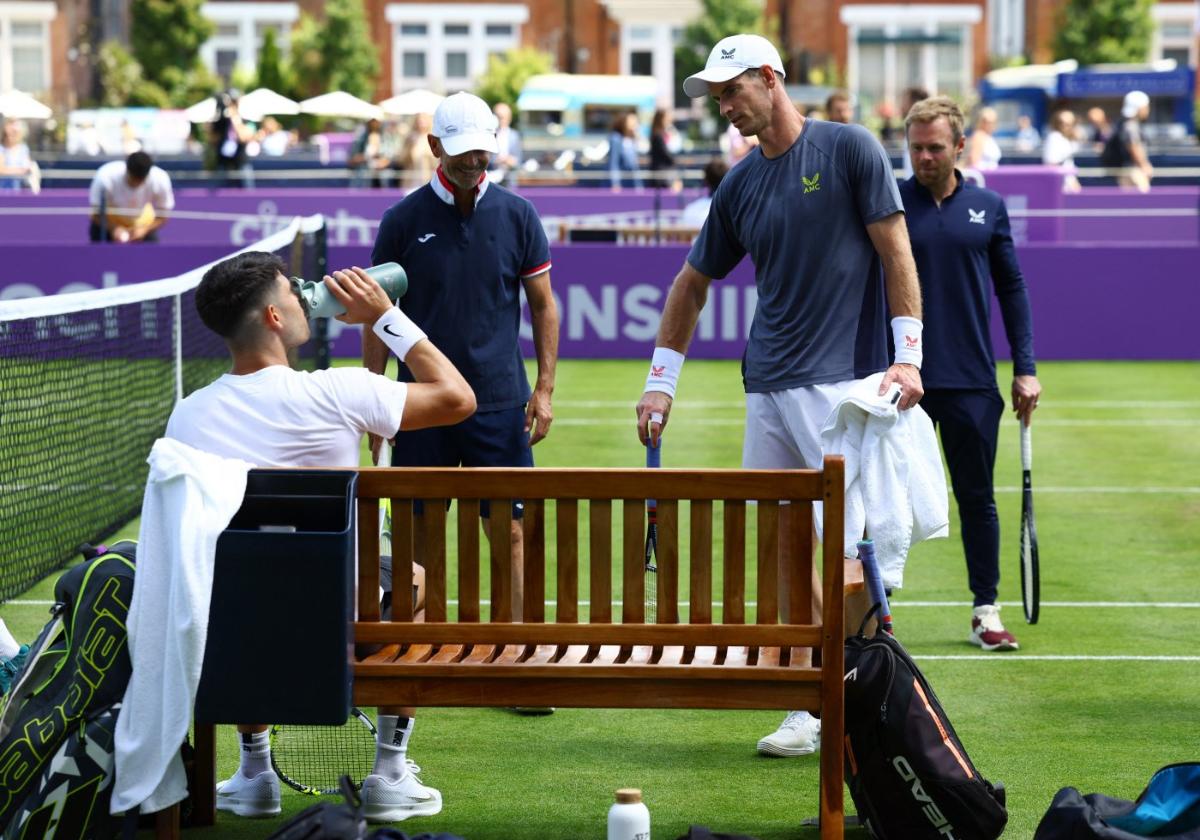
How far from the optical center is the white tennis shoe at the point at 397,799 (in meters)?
5.43

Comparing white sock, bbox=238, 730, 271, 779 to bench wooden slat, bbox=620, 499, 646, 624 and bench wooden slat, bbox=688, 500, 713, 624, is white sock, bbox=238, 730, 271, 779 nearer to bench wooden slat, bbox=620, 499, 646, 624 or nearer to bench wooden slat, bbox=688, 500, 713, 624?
bench wooden slat, bbox=620, 499, 646, 624

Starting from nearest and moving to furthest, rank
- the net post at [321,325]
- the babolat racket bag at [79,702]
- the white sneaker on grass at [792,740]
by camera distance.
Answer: the babolat racket bag at [79,702] < the white sneaker on grass at [792,740] < the net post at [321,325]

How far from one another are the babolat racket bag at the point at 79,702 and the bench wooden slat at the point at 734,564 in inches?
58.9

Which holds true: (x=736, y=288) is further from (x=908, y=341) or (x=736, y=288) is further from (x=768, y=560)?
Result: (x=768, y=560)

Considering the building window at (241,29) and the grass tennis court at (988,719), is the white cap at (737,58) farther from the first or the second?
the building window at (241,29)

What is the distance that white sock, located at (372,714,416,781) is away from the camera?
5.51 m

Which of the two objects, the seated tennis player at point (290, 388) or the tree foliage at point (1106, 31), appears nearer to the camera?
the seated tennis player at point (290, 388)

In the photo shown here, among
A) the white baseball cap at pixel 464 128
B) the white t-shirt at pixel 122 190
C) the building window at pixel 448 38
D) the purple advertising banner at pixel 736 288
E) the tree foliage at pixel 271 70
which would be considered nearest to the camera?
the white baseball cap at pixel 464 128

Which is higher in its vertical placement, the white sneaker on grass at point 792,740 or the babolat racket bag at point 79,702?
the babolat racket bag at point 79,702

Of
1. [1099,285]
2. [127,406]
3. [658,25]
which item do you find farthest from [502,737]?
[658,25]

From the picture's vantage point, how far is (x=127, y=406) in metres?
12.2

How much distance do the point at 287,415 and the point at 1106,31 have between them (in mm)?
60407

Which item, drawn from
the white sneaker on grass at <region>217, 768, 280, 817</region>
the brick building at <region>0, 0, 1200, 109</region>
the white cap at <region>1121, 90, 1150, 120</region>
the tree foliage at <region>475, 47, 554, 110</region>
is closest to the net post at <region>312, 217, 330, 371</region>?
the white sneaker on grass at <region>217, 768, 280, 817</region>

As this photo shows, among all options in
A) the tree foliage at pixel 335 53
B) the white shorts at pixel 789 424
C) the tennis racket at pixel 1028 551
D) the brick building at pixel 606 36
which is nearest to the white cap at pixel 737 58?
the white shorts at pixel 789 424
